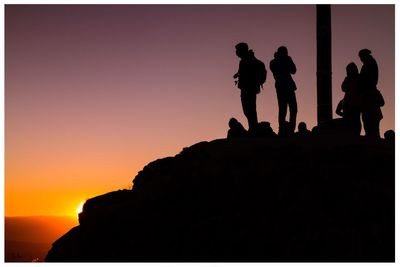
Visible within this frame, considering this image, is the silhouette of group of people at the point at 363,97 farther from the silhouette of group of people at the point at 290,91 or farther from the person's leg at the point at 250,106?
the person's leg at the point at 250,106

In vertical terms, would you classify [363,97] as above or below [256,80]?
below

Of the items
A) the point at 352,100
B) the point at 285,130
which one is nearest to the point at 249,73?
the point at 285,130

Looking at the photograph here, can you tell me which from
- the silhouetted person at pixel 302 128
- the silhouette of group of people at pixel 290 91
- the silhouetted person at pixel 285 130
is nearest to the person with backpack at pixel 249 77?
the silhouette of group of people at pixel 290 91

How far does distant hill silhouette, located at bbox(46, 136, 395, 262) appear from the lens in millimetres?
12617

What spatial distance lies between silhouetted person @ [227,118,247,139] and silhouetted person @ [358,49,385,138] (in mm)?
3071

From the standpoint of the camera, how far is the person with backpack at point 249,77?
16641 millimetres

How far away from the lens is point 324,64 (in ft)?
62.6

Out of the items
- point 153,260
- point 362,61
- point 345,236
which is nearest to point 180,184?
point 153,260

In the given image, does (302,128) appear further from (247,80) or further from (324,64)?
(247,80)

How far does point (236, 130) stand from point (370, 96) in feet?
11.4

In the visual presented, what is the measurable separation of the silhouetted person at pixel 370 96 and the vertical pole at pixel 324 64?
1.98m

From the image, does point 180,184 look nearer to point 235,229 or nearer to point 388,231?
point 235,229

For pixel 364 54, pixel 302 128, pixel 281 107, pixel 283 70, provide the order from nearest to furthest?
1. pixel 364 54
2. pixel 283 70
3. pixel 281 107
4. pixel 302 128

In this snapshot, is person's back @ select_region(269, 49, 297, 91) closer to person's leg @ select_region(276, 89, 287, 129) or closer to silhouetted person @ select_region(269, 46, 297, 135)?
silhouetted person @ select_region(269, 46, 297, 135)
